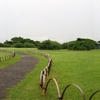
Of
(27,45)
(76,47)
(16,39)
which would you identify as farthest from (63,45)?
Result: (16,39)

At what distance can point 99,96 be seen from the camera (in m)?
7.90

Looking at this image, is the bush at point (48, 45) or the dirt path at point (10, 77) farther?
the bush at point (48, 45)

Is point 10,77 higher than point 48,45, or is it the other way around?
point 48,45

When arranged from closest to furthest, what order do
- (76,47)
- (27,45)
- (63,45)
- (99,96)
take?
(99,96)
(76,47)
(63,45)
(27,45)

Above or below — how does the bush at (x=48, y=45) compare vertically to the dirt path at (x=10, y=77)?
above

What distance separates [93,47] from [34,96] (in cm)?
6456

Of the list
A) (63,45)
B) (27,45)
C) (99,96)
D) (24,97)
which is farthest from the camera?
(27,45)

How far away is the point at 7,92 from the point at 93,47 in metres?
64.4

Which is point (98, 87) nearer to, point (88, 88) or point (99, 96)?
point (88, 88)

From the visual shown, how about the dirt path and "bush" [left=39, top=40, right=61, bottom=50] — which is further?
"bush" [left=39, top=40, right=61, bottom=50]

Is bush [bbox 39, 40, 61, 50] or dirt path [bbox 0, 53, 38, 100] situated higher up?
bush [bbox 39, 40, 61, 50]

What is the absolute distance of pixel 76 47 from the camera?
216ft

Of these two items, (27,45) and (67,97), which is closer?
(67,97)

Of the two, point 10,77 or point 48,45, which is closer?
point 10,77
